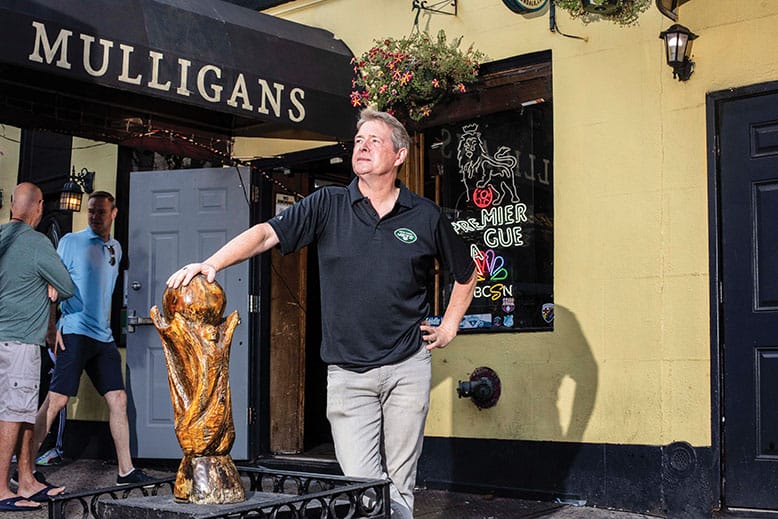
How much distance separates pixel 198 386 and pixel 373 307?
976 mm

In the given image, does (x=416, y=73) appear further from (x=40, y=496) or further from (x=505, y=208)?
(x=40, y=496)

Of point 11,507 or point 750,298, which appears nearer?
point 750,298

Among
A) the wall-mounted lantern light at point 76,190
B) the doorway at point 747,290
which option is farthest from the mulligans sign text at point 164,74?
the wall-mounted lantern light at point 76,190

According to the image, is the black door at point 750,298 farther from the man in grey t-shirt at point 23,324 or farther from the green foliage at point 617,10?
the man in grey t-shirt at point 23,324

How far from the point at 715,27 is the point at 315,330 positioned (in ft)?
16.8

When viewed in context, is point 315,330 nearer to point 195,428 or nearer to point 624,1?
point 624,1

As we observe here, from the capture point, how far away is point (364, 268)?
Result: 3.92m

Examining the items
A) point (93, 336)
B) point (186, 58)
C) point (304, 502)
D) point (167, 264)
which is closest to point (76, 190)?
point (167, 264)

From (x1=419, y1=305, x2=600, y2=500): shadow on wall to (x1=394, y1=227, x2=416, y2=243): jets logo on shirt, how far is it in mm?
2988

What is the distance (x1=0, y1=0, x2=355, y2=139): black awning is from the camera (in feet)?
21.2

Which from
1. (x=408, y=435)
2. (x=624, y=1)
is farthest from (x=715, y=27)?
(x=408, y=435)

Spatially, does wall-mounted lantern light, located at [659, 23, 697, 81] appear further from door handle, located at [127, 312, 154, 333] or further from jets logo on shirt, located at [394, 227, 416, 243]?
door handle, located at [127, 312, 154, 333]

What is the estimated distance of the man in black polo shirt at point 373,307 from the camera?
3.89 metres

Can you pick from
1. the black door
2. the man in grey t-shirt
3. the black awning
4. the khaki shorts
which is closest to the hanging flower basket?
the black awning
